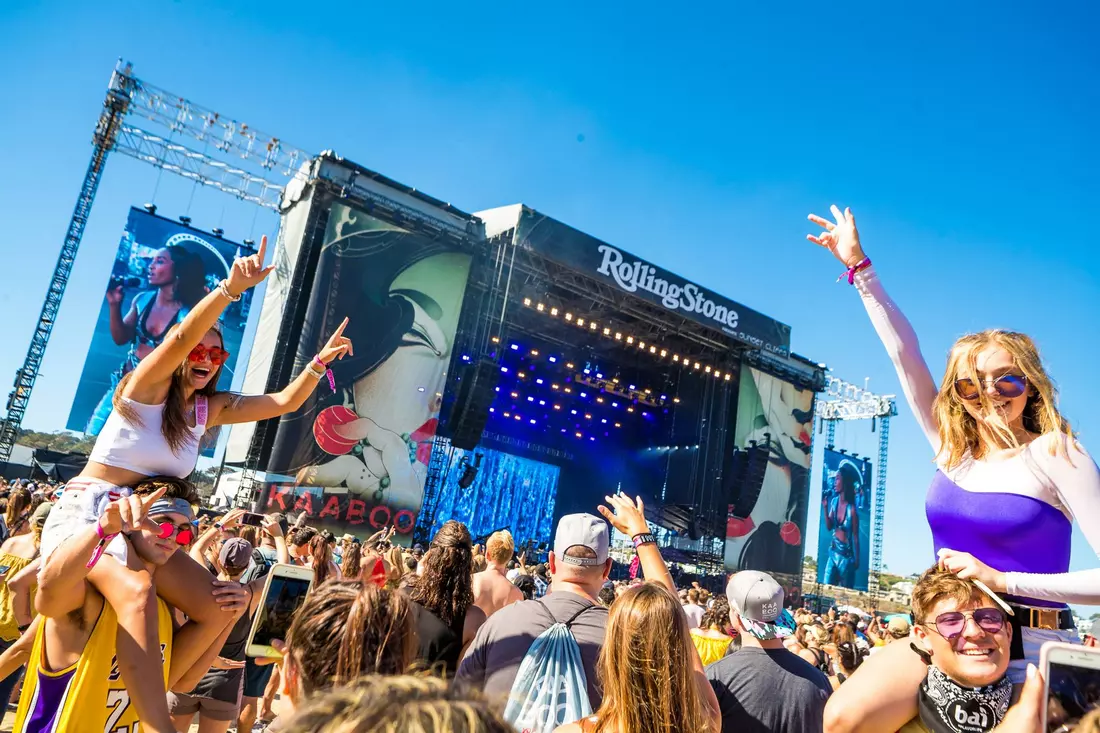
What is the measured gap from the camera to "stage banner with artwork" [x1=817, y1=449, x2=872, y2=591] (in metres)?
26.6

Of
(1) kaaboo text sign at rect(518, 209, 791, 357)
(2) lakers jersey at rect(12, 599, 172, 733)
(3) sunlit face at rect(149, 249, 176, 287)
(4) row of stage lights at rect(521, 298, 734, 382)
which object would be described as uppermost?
(1) kaaboo text sign at rect(518, 209, 791, 357)

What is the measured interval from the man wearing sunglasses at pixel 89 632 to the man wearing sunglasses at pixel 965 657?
2.23 meters

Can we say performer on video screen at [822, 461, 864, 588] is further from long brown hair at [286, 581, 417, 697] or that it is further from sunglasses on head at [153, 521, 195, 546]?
long brown hair at [286, 581, 417, 697]

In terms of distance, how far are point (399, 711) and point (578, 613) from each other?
6.47 ft

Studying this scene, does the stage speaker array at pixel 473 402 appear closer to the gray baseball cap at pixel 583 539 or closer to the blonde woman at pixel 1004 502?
the gray baseball cap at pixel 583 539

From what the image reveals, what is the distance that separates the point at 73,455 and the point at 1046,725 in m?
23.3

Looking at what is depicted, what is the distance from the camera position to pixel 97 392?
15.9 metres

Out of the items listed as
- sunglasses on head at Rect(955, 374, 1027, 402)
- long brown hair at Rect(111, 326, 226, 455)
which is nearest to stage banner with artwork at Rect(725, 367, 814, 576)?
sunglasses on head at Rect(955, 374, 1027, 402)

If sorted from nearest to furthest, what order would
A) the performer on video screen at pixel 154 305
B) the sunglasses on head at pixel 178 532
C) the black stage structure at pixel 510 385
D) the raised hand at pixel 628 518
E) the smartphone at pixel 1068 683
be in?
1. the smartphone at pixel 1068 683
2. the sunglasses on head at pixel 178 532
3. the raised hand at pixel 628 518
4. the performer on video screen at pixel 154 305
5. the black stage structure at pixel 510 385

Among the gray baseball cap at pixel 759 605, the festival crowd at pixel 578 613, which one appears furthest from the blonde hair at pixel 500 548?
the gray baseball cap at pixel 759 605

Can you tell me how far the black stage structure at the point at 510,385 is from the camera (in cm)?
1709

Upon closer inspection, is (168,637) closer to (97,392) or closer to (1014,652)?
(1014,652)

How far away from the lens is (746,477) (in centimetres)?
2331

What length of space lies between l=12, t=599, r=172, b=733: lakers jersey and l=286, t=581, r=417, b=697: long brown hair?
102cm
